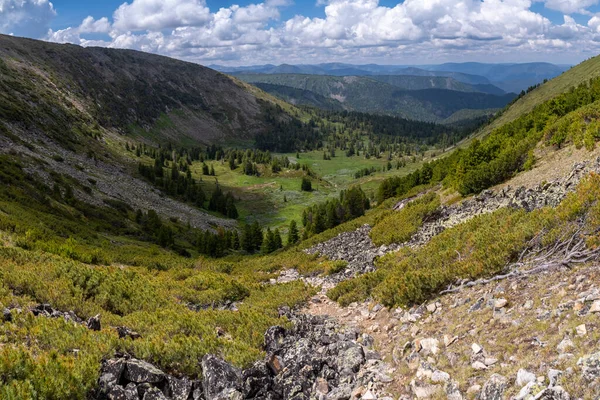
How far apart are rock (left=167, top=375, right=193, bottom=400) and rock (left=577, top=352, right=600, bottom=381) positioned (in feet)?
32.0

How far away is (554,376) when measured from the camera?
7.16 metres

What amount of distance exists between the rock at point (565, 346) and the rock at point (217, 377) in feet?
27.2

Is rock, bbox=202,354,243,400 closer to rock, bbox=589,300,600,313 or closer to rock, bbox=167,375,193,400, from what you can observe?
rock, bbox=167,375,193,400

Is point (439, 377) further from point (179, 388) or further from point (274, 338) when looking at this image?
point (179, 388)

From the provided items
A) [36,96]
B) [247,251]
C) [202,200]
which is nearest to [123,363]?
[247,251]

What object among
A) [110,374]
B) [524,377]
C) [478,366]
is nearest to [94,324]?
[110,374]

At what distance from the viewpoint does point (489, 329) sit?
10422mm

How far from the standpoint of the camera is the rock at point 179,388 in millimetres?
10703

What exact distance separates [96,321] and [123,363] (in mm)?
4298

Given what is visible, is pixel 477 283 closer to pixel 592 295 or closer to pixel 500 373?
pixel 592 295

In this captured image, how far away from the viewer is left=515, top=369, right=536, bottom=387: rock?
7465 mm

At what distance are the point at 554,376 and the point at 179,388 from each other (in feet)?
31.1

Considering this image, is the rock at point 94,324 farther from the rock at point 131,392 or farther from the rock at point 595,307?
the rock at point 595,307

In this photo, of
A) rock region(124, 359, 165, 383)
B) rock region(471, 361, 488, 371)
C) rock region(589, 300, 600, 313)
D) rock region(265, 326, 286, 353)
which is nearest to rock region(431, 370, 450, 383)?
rock region(471, 361, 488, 371)
